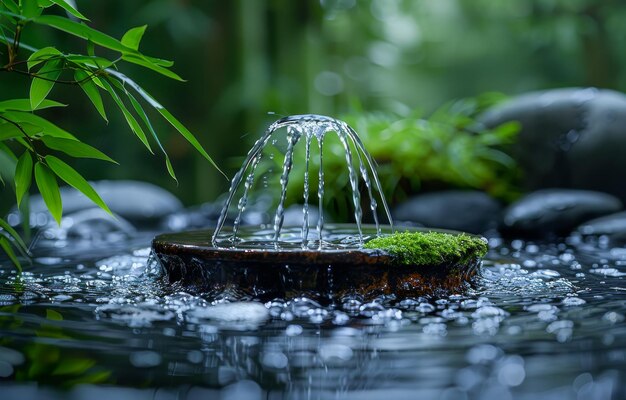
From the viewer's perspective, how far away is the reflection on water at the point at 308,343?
1.50 metres

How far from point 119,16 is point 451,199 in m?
5.89

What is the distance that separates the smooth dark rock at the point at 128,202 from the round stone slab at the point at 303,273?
3.72 m

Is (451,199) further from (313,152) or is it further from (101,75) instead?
(101,75)

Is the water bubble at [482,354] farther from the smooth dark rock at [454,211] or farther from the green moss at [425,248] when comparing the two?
the smooth dark rock at [454,211]

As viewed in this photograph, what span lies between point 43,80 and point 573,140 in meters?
4.77

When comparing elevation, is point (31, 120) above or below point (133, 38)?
below

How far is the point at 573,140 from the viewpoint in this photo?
5.90 metres

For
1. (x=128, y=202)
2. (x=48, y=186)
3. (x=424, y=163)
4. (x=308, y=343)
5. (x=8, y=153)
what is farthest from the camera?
(x=128, y=202)

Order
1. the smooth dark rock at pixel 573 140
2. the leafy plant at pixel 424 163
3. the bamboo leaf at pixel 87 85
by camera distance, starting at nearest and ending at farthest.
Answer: the bamboo leaf at pixel 87 85 → the smooth dark rock at pixel 573 140 → the leafy plant at pixel 424 163

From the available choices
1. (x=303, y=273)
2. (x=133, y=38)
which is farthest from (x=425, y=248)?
(x=133, y=38)

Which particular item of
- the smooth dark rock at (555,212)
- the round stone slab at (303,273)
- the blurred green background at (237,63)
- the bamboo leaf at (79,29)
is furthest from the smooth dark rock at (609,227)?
the bamboo leaf at (79,29)

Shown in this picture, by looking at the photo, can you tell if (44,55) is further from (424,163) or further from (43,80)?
(424,163)

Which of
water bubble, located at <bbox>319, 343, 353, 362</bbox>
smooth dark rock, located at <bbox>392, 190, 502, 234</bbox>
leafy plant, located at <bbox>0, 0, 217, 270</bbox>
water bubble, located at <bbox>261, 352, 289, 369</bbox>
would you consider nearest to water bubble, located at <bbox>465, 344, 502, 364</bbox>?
water bubble, located at <bbox>319, 343, 353, 362</bbox>

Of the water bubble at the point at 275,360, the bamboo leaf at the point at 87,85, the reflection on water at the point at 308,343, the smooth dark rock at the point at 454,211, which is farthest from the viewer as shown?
the smooth dark rock at the point at 454,211
